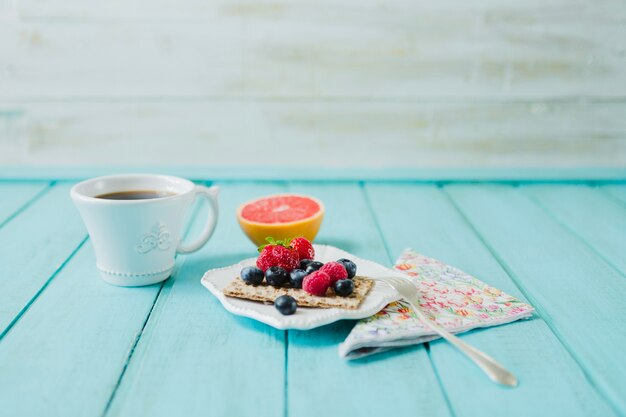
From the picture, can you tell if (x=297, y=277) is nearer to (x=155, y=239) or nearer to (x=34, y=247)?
(x=155, y=239)

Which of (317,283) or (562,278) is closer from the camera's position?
(317,283)

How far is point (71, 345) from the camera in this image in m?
0.97

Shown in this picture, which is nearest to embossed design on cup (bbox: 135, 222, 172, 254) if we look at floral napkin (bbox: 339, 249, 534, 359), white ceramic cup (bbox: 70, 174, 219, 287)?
white ceramic cup (bbox: 70, 174, 219, 287)

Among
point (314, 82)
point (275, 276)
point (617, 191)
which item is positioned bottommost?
point (617, 191)

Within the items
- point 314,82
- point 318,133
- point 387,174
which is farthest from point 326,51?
point 387,174

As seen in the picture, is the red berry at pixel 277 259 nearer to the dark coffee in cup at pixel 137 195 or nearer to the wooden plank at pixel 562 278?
the dark coffee in cup at pixel 137 195

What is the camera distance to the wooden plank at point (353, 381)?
2.72 ft

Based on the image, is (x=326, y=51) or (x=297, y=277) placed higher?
(x=326, y=51)

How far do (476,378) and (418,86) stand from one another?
1325 mm


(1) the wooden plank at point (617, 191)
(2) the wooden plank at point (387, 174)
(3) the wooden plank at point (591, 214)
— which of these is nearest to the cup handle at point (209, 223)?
(2) the wooden plank at point (387, 174)

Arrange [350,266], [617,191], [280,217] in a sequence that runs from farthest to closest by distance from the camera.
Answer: [617,191]
[280,217]
[350,266]

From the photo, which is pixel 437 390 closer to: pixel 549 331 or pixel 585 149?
pixel 549 331

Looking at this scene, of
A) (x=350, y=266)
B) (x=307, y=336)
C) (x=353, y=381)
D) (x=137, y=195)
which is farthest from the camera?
(x=137, y=195)

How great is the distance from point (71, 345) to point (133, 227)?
0.72 ft
